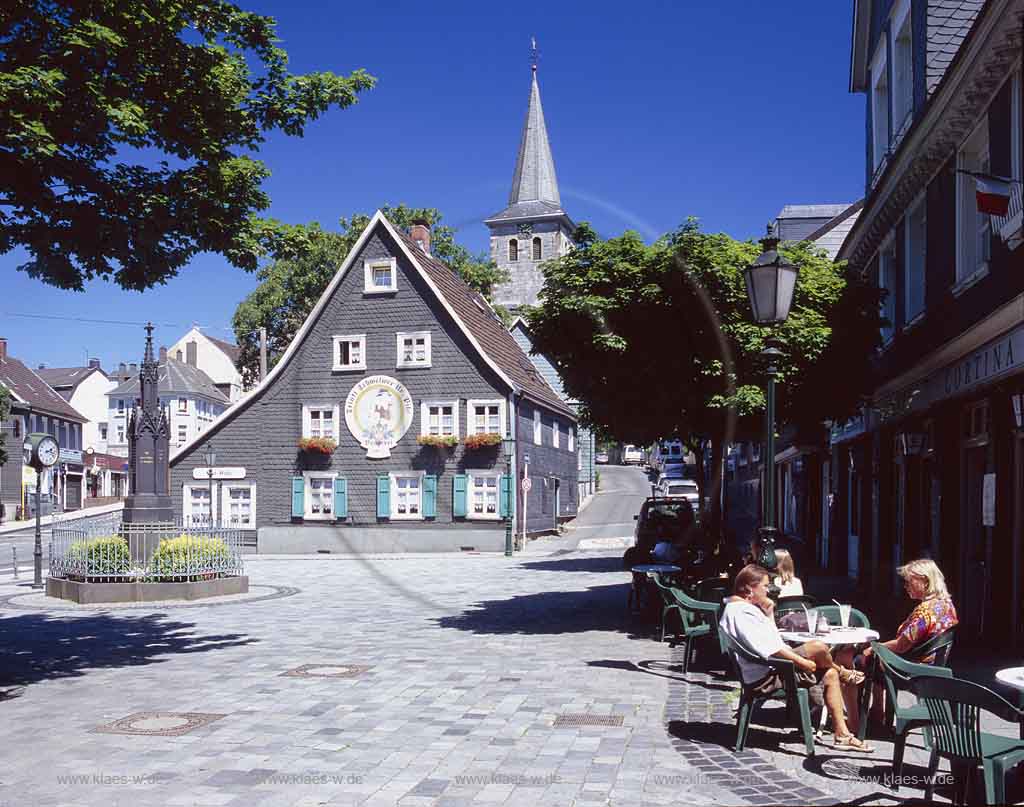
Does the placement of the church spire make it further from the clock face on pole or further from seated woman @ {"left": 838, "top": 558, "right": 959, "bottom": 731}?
seated woman @ {"left": 838, "top": 558, "right": 959, "bottom": 731}

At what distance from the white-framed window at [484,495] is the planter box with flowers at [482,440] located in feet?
3.01

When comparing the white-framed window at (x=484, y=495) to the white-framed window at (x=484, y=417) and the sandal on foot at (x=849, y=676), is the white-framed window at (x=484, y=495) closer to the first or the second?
the white-framed window at (x=484, y=417)

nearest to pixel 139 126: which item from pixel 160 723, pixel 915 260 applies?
pixel 160 723

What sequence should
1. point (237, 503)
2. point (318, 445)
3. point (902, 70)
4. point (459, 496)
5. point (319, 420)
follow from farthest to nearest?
point (237, 503) → point (319, 420) → point (318, 445) → point (459, 496) → point (902, 70)

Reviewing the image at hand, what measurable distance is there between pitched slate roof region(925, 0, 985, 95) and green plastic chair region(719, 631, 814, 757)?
10.7 m

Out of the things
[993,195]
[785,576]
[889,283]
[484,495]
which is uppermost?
[889,283]

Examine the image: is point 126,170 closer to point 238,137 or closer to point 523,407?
point 238,137

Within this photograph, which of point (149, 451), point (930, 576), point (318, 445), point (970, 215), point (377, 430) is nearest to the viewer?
point (930, 576)

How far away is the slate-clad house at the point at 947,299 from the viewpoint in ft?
39.7

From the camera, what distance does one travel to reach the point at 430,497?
37.0m

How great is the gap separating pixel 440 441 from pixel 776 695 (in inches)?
1143

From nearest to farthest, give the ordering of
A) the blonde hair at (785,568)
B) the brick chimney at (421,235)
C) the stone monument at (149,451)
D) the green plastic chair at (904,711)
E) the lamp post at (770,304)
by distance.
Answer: the green plastic chair at (904,711)
the lamp post at (770,304)
the blonde hair at (785,568)
the stone monument at (149,451)
the brick chimney at (421,235)

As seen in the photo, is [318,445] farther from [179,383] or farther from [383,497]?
[179,383]

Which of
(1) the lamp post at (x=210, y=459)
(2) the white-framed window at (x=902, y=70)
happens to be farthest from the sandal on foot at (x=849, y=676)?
(1) the lamp post at (x=210, y=459)
